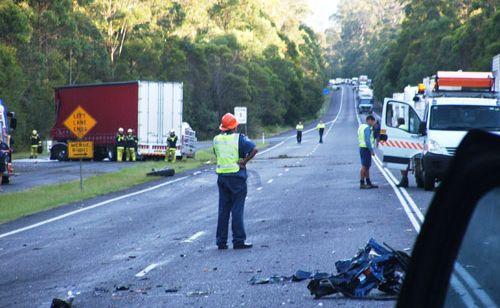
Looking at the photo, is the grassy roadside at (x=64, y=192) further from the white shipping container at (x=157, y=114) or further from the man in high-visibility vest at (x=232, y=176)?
the man in high-visibility vest at (x=232, y=176)

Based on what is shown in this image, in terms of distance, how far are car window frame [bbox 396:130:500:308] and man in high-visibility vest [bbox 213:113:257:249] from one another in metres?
11.9

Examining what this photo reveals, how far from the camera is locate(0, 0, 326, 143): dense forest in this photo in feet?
215

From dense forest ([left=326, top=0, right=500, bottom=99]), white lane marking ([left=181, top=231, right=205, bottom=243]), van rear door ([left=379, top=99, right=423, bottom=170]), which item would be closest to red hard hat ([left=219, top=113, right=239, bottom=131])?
white lane marking ([left=181, top=231, right=205, bottom=243])

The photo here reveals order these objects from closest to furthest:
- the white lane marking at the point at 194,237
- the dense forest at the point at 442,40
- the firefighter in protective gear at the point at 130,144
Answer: the white lane marking at the point at 194,237 → the firefighter in protective gear at the point at 130,144 → the dense forest at the point at 442,40

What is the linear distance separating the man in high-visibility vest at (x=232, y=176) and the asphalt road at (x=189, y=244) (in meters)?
0.27

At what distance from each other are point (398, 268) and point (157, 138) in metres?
40.4

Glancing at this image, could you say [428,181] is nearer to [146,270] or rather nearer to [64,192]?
[64,192]

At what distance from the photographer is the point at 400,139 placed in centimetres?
2628

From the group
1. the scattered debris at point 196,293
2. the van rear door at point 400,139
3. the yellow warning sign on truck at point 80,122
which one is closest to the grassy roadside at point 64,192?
the yellow warning sign on truck at point 80,122

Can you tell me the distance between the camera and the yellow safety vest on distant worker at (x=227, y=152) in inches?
573

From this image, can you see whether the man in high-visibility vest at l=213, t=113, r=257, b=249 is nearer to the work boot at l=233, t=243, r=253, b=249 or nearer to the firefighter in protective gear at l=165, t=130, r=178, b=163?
the work boot at l=233, t=243, r=253, b=249

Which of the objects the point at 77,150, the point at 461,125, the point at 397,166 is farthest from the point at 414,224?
the point at 77,150

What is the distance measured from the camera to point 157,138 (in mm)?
50188

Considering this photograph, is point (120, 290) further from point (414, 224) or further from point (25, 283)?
point (414, 224)
